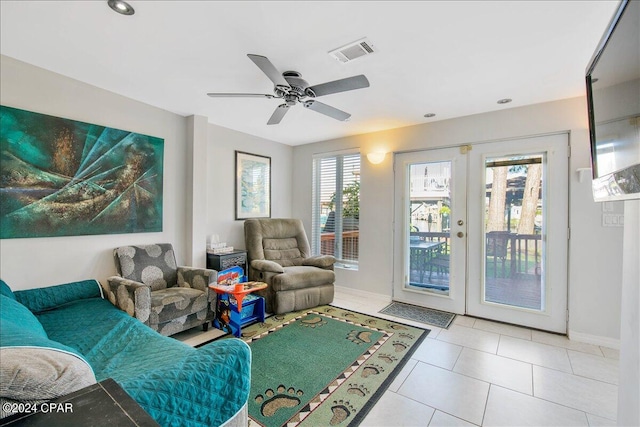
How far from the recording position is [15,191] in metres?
2.29

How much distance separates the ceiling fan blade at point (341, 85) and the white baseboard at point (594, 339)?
10.7 feet

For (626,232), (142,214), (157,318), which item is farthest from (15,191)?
(626,232)

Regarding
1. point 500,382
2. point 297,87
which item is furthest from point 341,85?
point 500,382

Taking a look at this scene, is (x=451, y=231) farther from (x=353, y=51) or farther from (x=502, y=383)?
(x=353, y=51)

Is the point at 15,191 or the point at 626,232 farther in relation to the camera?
the point at 15,191

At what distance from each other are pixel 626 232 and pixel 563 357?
1804mm

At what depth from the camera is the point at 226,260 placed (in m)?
3.60

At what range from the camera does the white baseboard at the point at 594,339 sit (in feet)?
8.76

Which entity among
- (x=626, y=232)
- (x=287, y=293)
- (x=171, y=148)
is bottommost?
(x=287, y=293)

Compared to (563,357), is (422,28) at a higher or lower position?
higher

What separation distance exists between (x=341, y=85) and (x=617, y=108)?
1.51 metres

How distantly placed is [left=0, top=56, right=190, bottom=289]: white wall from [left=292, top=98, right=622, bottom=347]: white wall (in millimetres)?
2488

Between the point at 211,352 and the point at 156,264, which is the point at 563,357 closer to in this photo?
the point at 211,352

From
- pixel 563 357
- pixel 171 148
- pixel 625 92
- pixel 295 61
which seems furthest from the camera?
pixel 171 148
